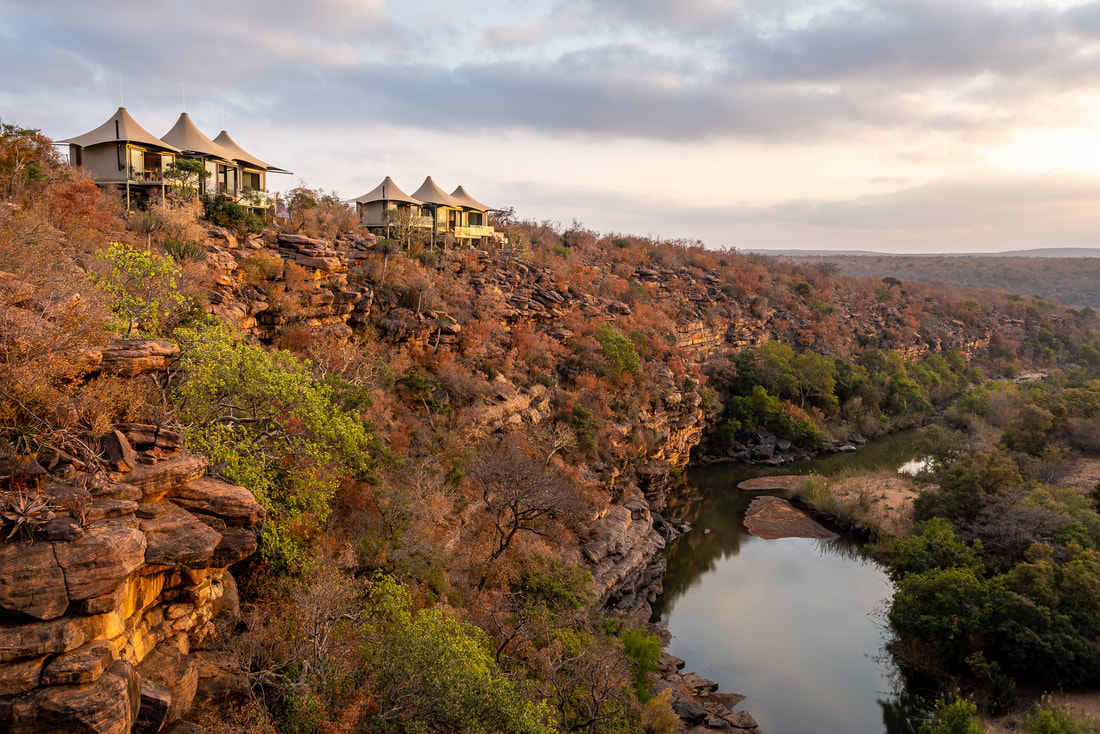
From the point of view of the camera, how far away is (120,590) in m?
9.28

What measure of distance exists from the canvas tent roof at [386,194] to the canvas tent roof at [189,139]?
9747 mm

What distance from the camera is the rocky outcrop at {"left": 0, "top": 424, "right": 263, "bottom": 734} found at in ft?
26.4

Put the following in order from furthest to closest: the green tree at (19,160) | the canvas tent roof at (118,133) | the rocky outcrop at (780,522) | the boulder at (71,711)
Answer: the rocky outcrop at (780,522) < the canvas tent roof at (118,133) < the green tree at (19,160) < the boulder at (71,711)

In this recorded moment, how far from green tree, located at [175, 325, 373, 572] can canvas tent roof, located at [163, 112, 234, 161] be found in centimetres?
2068

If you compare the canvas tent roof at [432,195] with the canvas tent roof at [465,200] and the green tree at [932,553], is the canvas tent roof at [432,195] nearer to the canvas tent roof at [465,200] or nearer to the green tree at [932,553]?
the canvas tent roof at [465,200]

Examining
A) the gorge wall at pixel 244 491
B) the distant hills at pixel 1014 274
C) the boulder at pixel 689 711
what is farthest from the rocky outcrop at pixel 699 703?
the distant hills at pixel 1014 274

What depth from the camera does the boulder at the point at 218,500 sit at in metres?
11.3

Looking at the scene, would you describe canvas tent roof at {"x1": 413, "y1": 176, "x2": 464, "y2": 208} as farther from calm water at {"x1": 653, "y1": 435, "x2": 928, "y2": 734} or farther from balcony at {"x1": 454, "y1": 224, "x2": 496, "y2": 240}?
calm water at {"x1": 653, "y1": 435, "x2": 928, "y2": 734}

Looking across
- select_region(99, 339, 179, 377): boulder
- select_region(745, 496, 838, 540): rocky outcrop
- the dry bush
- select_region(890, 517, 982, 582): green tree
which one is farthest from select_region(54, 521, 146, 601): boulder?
select_region(745, 496, 838, 540): rocky outcrop

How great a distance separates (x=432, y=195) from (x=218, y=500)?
35.9 metres

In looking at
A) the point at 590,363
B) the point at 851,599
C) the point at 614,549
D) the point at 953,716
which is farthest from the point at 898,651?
the point at 590,363

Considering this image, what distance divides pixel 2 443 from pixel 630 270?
57147mm

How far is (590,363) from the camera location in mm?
39656

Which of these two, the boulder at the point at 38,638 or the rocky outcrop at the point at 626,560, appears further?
the rocky outcrop at the point at 626,560
